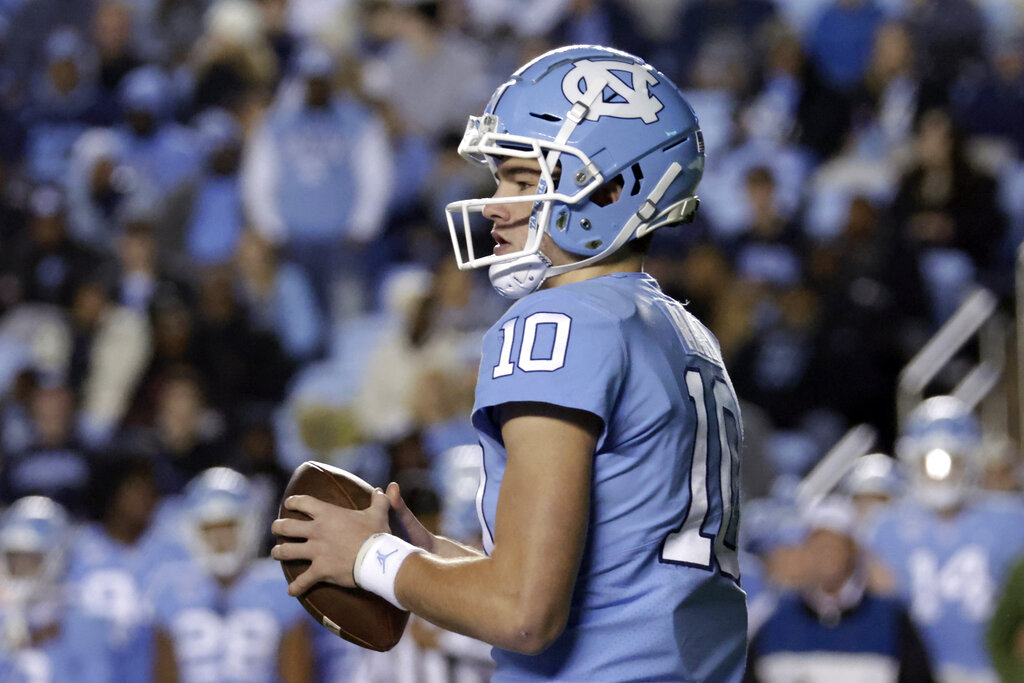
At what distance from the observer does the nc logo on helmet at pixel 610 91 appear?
1842 millimetres

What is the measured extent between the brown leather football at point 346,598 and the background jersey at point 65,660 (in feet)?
14.0

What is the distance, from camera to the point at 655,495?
66.7 inches

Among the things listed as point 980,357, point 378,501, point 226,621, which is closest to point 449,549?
point 378,501

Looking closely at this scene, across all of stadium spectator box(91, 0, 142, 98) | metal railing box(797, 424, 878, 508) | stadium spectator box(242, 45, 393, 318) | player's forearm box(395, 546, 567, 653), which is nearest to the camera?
player's forearm box(395, 546, 567, 653)

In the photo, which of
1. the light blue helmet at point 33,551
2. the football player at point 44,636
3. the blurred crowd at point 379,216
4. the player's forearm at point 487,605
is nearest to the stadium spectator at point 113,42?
the blurred crowd at point 379,216

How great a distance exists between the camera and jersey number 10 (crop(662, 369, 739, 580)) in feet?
5.68

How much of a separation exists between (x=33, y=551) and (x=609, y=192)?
5.12 meters

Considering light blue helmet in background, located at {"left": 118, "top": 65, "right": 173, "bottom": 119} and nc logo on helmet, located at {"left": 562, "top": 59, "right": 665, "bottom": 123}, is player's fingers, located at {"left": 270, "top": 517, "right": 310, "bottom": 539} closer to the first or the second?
nc logo on helmet, located at {"left": 562, "top": 59, "right": 665, "bottom": 123}

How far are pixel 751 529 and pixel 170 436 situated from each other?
331 centimetres

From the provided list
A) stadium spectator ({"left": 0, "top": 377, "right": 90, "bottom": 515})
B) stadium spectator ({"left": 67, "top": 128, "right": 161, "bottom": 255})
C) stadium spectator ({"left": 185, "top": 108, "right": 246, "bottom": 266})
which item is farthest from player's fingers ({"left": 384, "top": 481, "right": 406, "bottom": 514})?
stadium spectator ({"left": 67, "top": 128, "right": 161, "bottom": 255})

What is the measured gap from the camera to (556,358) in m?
1.61

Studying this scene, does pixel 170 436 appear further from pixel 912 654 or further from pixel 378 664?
pixel 912 654

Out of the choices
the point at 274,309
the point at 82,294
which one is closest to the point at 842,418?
the point at 274,309

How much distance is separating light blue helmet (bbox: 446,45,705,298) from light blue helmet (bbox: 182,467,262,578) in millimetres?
4228
